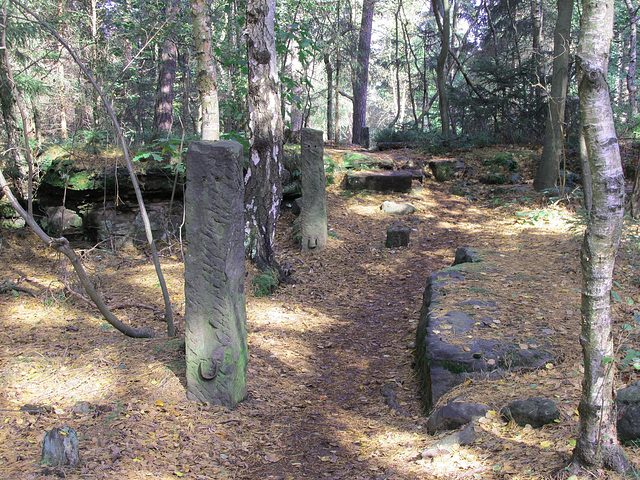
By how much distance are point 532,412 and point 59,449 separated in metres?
3.26

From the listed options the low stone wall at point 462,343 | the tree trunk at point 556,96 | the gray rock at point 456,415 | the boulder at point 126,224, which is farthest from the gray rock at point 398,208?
the gray rock at point 456,415

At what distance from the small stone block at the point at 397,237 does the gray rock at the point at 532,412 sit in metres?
6.12

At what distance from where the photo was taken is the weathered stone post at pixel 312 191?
9.14 metres

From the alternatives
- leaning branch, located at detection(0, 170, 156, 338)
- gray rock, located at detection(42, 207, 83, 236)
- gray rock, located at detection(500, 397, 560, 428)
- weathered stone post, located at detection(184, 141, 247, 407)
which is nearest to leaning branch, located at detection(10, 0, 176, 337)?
leaning branch, located at detection(0, 170, 156, 338)

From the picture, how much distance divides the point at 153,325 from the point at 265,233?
2.64 m

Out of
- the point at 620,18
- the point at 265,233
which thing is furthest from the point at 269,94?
the point at 620,18

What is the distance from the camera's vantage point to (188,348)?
4.15 metres

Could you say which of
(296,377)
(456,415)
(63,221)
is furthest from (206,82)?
(63,221)

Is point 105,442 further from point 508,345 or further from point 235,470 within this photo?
point 508,345

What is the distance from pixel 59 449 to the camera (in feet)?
9.88

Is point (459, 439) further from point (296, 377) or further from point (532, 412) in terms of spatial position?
point (296, 377)

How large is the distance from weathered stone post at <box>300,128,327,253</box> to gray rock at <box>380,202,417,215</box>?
2630 mm

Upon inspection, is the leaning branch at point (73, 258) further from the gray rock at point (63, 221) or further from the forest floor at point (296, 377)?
the gray rock at point (63, 221)

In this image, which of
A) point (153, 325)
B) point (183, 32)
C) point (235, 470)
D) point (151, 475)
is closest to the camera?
point (151, 475)
